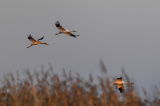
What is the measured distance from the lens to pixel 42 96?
11.1 m

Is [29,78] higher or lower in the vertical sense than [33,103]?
higher

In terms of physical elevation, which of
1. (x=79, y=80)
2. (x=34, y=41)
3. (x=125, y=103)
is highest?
(x=34, y=41)

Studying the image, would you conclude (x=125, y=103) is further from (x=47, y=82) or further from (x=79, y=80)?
(x=47, y=82)

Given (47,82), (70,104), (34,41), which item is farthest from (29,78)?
(34,41)

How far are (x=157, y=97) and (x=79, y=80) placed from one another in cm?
210

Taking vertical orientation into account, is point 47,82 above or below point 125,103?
above

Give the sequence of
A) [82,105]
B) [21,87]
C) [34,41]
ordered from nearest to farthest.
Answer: [82,105] < [21,87] < [34,41]

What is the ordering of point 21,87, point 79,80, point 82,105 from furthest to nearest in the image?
point 21,87, point 79,80, point 82,105

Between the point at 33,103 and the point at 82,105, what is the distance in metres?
1.78

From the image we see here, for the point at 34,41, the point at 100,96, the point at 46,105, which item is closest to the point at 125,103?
the point at 100,96

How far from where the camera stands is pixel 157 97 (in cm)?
1084

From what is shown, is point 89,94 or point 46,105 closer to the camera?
point 89,94

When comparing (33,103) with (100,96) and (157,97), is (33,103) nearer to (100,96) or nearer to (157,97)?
(100,96)

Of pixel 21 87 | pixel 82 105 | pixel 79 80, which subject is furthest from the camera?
pixel 21 87
